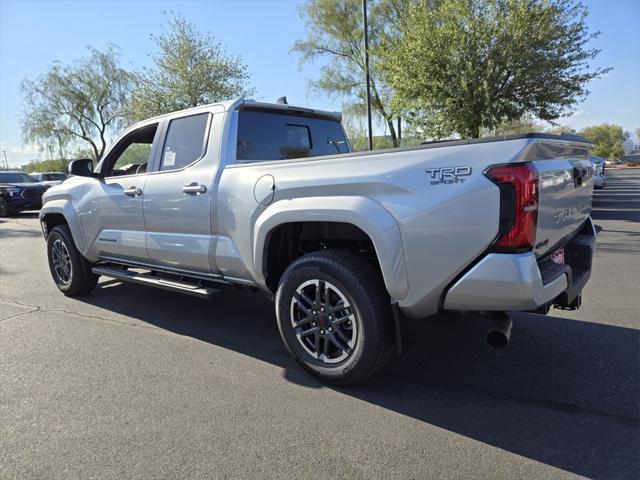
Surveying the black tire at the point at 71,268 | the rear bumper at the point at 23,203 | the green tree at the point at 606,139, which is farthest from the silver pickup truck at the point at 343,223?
the green tree at the point at 606,139

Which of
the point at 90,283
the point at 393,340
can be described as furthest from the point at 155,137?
the point at 393,340

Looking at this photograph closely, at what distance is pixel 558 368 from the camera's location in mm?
3461

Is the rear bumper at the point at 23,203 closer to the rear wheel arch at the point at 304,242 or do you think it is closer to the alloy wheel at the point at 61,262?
the alloy wheel at the point at 61,262

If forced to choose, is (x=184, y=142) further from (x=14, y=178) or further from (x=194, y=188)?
(x=14, y=178)

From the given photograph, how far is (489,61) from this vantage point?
1326 cm

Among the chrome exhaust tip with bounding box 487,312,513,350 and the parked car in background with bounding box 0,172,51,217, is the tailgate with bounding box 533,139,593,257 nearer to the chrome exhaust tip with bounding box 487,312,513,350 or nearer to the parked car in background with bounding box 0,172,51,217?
the chrome exhaust tip with bounding box 487,312,513,350

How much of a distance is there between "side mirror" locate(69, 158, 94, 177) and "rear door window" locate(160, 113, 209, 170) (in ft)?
4.01

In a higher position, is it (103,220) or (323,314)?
(103,220)

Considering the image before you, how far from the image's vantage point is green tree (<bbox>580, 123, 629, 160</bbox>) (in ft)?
249

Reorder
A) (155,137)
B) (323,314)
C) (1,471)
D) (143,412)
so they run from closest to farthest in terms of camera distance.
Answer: (1,471) → (143,412) → (323,314) → (155,137)

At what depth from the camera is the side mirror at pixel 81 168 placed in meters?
5.09

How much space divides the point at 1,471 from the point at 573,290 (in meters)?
3.47

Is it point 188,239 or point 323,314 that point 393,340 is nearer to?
point 323,314

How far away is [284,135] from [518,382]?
287 cm
